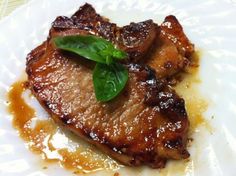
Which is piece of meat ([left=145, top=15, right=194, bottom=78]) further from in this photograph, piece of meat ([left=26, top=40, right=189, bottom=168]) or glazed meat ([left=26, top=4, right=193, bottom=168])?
piece of meat ([left=26, top=40, right=189, bottom=168])

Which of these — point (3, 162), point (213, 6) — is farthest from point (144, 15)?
point (3, 162)

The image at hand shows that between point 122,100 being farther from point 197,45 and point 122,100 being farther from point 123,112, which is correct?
point 197,45

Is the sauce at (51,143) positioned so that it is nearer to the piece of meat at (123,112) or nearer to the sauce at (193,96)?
the piece of meat at (123,112)

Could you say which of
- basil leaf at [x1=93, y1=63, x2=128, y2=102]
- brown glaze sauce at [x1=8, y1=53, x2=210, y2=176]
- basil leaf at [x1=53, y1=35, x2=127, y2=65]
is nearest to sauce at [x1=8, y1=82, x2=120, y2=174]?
brown glaze sauce at [x1=8, y1=53, x2=210, y2=176]

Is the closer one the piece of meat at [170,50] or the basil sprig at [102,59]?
the basil sprig at [102,59]

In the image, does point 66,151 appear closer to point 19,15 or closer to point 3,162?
point 3,162

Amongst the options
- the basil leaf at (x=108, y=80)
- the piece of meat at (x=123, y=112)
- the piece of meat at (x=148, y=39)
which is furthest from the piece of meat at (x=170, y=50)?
the basil leaf at (x=108, y=80)

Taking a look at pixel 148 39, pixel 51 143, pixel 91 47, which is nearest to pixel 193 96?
pixel 148 39
